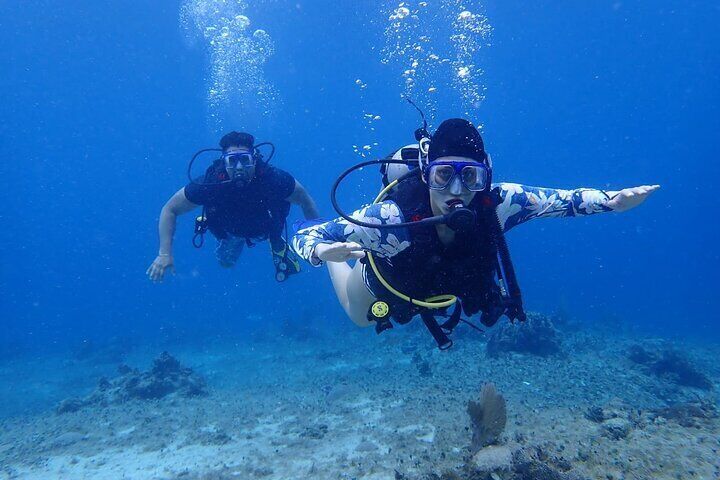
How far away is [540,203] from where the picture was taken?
440 cm

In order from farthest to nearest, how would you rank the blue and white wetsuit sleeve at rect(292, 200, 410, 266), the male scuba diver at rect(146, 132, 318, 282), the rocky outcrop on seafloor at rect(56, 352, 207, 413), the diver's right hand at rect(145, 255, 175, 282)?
the rocky outcrop on seafloor at rect(56, 352, 207, 413), the male scuba diver at rect(146, 132, 318, 282), the diver's right hand at rect(145, 255, 175, 282), the blue and white wetsuit sleeve at rect(292, 200, 410, 266)

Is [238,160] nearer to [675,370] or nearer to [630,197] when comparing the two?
[630,197]

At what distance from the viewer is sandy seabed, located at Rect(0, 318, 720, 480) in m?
5.30

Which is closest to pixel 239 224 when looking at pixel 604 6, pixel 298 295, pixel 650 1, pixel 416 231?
pixel 416 231

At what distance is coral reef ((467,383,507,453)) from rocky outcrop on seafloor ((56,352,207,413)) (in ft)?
31.7

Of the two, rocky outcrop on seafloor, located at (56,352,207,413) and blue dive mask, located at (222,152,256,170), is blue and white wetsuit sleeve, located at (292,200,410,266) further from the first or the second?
rocky outcrop on seafloor, located at (56,352,207,413)

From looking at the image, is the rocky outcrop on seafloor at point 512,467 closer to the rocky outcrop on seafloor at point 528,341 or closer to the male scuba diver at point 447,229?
the male scuba diver at point 447,229

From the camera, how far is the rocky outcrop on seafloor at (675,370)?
1180 centimetres

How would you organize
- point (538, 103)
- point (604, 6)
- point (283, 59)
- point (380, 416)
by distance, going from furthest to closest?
point (538, 103) < point (283, 59) < point (604, 6) < point (380, 416)

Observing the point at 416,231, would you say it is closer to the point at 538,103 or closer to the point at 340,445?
the point at 340,445

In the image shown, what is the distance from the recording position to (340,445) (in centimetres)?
707

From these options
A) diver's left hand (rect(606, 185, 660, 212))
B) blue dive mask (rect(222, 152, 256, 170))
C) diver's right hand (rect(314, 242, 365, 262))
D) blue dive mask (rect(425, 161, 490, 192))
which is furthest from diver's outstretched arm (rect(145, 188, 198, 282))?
diver's left hand (rect(606, 185, 660, 212))

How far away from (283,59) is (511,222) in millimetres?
70786

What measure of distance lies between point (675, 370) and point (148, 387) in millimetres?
16354
